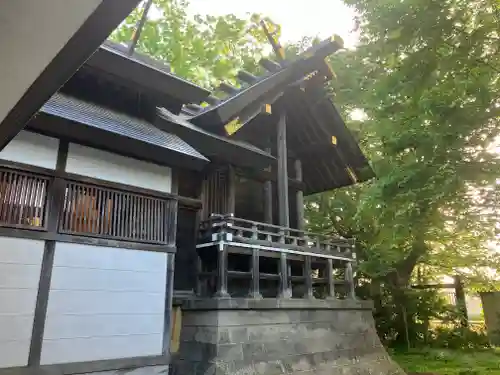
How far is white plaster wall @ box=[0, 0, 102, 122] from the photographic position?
1.82 m

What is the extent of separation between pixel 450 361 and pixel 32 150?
12.6m

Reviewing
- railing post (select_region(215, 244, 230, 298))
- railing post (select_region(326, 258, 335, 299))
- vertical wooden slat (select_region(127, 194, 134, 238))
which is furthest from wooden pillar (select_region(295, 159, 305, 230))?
vertical wooden slat (select_region(127, 194, 134, 238))

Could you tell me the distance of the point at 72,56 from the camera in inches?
77.7

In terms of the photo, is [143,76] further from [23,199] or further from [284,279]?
[284,279]

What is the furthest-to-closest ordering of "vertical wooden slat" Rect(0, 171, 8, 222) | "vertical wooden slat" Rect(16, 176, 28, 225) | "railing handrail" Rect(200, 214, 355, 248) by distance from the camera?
"railing handrail" Rect(200, 214, 355, 248)
"vertical wooden slat" Rect(16, 176, 28, 225)
"vertical wooden slat" Rect(0, 171, 8, 222)

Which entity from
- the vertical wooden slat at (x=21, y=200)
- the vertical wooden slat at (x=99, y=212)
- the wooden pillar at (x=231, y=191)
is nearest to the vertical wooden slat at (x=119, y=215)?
the vertical wooden slat at (x=99, y=212)

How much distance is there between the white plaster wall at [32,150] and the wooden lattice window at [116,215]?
18.1 inches

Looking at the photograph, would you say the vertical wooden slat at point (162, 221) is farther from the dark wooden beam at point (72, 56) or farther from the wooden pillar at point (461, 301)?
the wooden pillar at point (461, 301)

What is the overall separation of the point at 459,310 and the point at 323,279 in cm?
994

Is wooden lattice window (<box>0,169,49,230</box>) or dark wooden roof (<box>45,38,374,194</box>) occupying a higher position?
dark wooden roof (<box>45,38,374,194</box>)

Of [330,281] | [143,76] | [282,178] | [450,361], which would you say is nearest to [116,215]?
[143,76]

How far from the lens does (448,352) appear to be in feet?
44.7

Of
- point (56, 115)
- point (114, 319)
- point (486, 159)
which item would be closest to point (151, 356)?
point (114, 319)

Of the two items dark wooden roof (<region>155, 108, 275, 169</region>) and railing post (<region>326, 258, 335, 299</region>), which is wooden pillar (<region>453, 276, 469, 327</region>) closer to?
railing post (<region>326, 258, 335, 299</region>)
